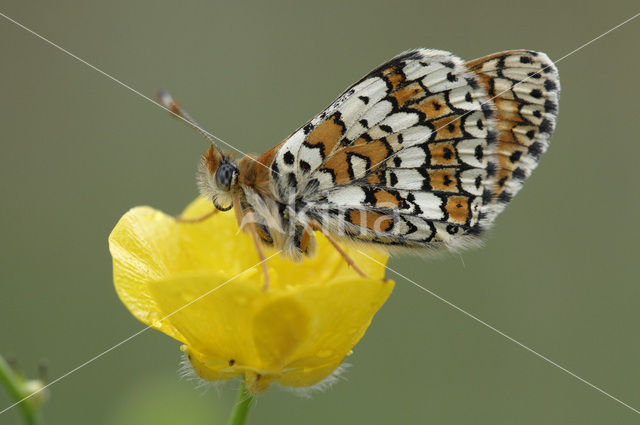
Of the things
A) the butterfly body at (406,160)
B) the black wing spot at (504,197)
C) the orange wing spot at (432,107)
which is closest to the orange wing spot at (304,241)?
the butterfly body at (406,160)

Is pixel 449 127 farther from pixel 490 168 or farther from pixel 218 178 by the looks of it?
pixel 218 178

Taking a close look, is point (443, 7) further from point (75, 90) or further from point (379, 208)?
point (379, 208)

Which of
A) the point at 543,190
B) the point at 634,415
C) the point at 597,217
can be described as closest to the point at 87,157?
the point at 543,190

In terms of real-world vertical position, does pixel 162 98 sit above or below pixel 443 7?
above

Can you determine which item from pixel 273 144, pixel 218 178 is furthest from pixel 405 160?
→ pixel 273 144

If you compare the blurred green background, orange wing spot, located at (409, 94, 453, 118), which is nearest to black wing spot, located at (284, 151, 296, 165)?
orange wing spot, located at (409, 94, 453, 118)

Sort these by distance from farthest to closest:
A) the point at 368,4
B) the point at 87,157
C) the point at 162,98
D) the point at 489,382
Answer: the point at 368,4 → the point at 87,157 → the point at 489,382 → the point at 162,98

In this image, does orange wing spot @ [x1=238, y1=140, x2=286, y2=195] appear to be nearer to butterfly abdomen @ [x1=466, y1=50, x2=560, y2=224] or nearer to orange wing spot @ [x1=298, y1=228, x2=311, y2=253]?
orange wing spot @ [x1=298, y1=228, x2=311, y2=253]
